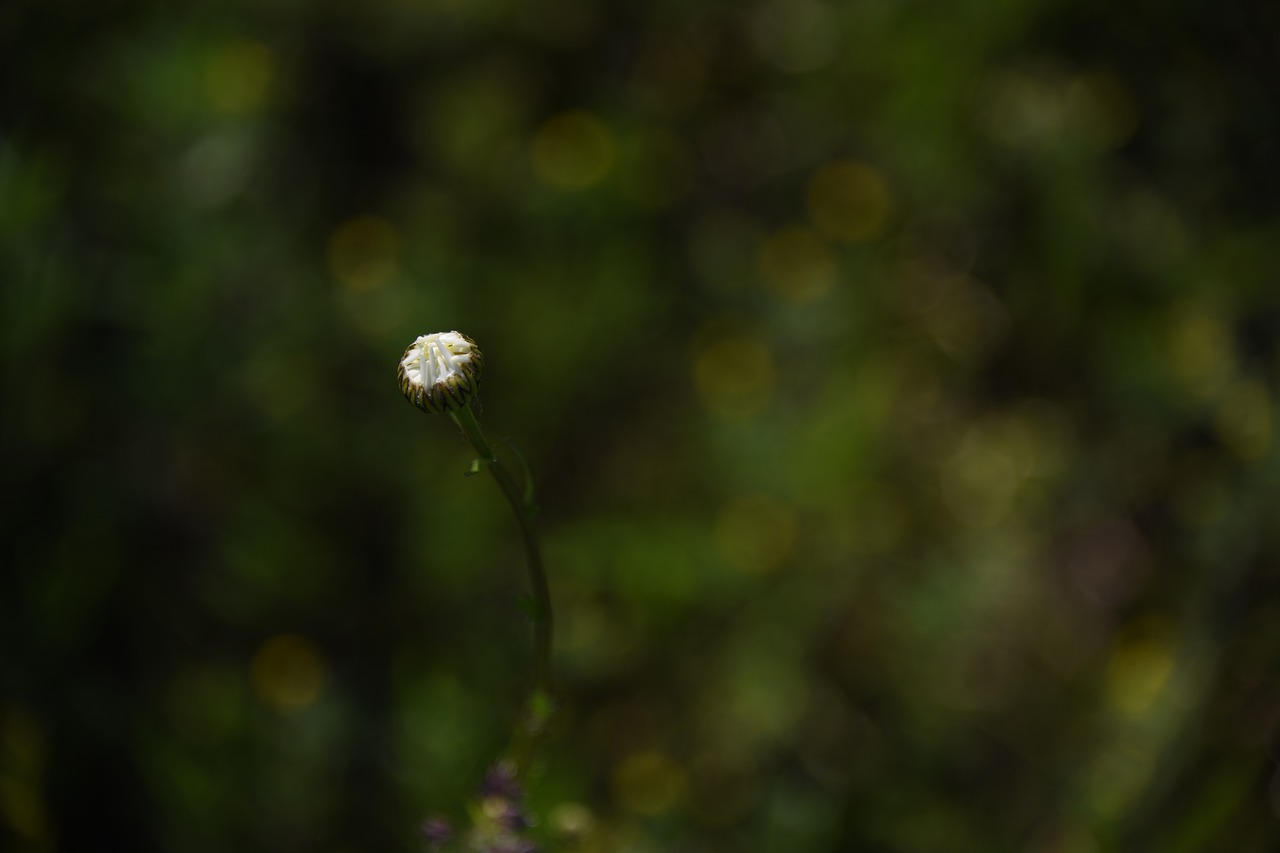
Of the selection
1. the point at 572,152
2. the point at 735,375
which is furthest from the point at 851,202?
the point at 572,152

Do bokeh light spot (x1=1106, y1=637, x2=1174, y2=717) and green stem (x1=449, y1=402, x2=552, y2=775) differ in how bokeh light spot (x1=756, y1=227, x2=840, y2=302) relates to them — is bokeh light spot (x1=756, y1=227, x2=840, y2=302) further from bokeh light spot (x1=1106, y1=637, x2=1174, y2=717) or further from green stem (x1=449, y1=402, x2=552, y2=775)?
green stem (x1=449, y1=402, x2=552, y2=775)

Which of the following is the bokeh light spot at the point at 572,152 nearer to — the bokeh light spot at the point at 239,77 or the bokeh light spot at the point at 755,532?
the bokeh light spot at the point at 239,77

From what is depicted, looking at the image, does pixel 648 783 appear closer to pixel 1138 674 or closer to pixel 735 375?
pixel 735 375

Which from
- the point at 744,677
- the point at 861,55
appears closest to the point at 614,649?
the point at 744,677

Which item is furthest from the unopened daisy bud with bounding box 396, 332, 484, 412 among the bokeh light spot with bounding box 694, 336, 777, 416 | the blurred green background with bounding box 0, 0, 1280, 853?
the bokeh light spot with bounding box 694, 336, 777, 416

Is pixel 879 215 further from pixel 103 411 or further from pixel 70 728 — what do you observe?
pixel 70 728
